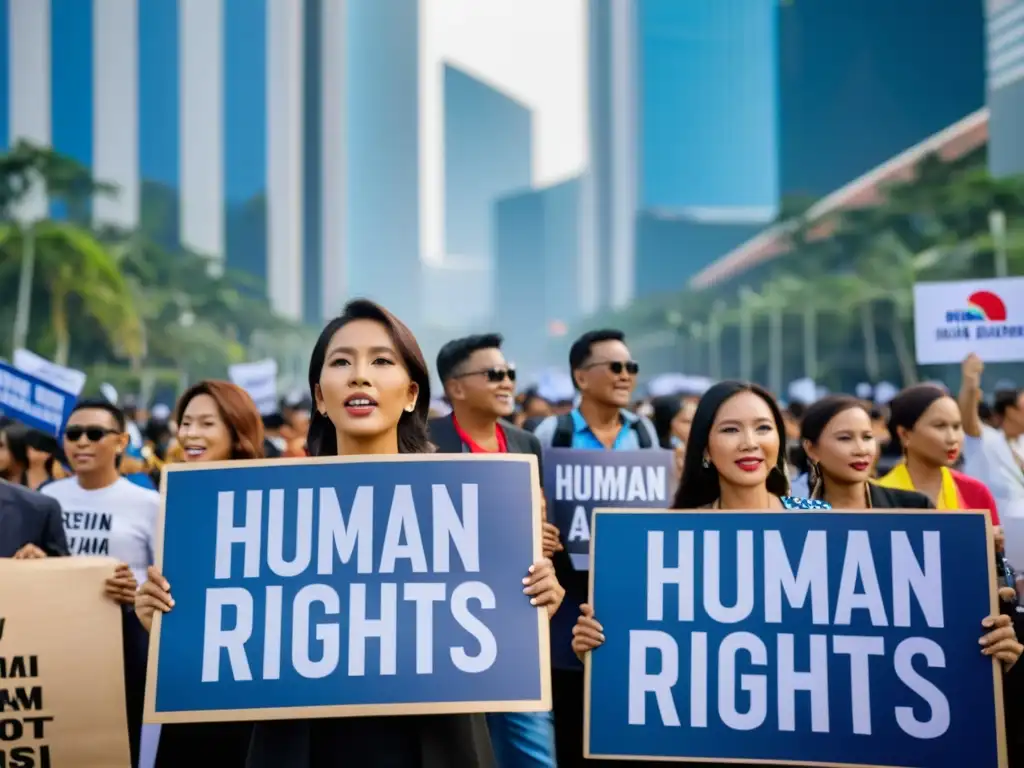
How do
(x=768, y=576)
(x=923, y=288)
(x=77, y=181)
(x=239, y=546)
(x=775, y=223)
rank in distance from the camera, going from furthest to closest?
1. (x=775, y=223)
2. (x=77, y=181)
3. (x=923, y=288)
4. (x=768, y=576)
5. (x=239, y=546)

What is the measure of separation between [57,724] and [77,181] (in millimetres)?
43579

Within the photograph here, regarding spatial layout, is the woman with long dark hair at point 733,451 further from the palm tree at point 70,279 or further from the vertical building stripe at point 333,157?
the vertical building stripe at point 333,157

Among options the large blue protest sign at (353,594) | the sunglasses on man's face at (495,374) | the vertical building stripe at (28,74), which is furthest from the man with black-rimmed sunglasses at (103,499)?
the vertical building stripe at (28,74)

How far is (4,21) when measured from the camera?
6850 centimetres

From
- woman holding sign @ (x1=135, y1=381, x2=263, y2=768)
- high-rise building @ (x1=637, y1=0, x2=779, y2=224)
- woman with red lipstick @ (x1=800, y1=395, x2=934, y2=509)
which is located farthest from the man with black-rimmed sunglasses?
high-rise building @ (x1=637, y1=0, x2=779, y2=224)

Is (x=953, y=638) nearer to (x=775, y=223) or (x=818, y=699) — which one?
(x=818, y=699)

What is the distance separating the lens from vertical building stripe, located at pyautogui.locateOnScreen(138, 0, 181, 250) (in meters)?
77.3

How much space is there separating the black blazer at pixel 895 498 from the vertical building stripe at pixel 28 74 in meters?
66.2

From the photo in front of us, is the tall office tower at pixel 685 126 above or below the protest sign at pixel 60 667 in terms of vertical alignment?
above

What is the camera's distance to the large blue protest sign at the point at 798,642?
3.63 meters

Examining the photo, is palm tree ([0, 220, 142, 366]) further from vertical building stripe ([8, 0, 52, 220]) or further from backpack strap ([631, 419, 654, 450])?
backpack strap ([631, 419, 654, 450])

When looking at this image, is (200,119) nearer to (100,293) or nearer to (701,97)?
(100,293)

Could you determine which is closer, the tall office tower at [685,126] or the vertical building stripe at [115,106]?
the vertical building stripe at [115,106]

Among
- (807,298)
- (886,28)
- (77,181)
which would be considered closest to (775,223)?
(807,298)
